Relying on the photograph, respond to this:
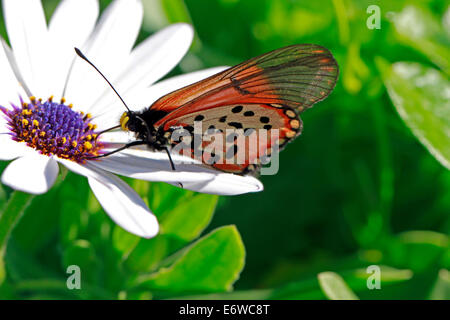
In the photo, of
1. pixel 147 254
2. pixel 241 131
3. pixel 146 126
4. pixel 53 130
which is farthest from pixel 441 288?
pixel 53 130

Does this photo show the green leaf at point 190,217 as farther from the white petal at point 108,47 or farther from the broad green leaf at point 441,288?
the broad green leaf at point 441,288

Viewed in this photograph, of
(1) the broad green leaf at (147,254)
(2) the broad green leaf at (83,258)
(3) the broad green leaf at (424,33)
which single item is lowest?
(2) the broad green leaf at (83,258)

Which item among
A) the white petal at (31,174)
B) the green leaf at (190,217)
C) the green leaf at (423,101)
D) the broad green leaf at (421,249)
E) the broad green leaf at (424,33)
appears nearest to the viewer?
the white petal at (31,174)

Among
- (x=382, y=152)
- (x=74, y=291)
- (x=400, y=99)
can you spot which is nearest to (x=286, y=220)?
(x=382, y=152)

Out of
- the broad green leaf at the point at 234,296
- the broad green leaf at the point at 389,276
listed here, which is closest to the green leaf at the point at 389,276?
the broad green leaf at the point at 389,276

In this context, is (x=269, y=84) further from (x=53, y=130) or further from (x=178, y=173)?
(x=53, y=130)

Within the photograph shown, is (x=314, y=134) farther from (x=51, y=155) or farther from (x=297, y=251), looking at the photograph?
(x=51, y=155)
